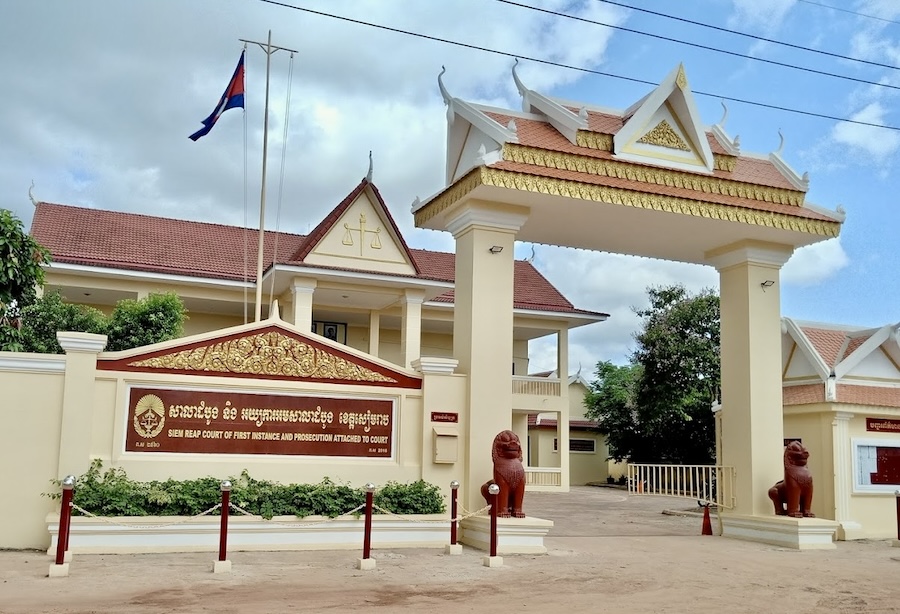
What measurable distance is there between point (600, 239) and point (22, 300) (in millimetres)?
7847

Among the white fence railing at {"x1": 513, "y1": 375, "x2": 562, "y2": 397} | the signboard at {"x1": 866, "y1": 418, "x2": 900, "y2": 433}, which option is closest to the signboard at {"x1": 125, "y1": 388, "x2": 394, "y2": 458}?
the signboard at {"x1": 866, "y1": 418, "x2": 900, "y2": 433}

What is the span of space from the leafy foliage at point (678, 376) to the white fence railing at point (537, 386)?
14.3 feet

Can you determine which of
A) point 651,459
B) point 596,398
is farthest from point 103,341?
point 596,398

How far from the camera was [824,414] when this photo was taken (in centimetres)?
1265

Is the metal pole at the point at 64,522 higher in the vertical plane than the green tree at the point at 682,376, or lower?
lower

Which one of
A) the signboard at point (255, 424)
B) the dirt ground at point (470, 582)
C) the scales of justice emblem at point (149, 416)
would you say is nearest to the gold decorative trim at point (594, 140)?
the signboard at point (255, 424)

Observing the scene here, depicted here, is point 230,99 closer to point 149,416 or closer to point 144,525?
point 149,416

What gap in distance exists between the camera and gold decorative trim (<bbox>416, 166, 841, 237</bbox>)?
33.4ft

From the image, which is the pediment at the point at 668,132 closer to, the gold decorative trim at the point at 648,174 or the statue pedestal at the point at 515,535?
the gold decorative trim at the point at 648,174

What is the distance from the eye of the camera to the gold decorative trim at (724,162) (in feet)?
38.5

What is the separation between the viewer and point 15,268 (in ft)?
34.1

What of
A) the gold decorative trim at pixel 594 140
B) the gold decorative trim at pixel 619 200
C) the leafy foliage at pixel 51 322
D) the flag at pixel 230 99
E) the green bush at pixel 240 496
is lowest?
the green bush at pixel 240 496

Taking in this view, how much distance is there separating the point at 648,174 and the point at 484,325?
291cm

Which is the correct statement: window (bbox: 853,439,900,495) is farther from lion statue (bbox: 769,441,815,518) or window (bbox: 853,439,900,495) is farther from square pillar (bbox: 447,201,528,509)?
square pillar (bbox: 447,201,528,509)
